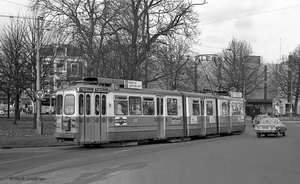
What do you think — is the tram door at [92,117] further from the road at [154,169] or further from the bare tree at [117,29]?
the bare tree at [117,29]

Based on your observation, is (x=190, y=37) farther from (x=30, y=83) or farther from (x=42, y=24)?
Answer: (x=30, y=83)

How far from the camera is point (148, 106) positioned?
2050 centimetres

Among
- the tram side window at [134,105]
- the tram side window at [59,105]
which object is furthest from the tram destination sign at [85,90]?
the tram side window at [134,105]

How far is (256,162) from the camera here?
510 inches

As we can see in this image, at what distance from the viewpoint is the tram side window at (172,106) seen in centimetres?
2198

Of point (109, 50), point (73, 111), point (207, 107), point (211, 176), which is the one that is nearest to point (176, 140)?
point (207, 107)

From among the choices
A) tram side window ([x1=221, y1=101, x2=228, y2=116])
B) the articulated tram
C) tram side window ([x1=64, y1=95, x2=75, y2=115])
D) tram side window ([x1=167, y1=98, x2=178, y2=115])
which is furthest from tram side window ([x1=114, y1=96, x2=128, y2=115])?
tram side window ([x1=221, y1=101, x2=228, y2=116])

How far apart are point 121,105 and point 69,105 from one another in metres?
2.71

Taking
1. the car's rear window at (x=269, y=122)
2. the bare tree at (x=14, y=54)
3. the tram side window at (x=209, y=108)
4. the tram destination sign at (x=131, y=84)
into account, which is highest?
the bare tree at (x=14, y=54)

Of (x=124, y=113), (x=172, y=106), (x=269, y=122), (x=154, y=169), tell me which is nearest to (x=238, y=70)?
(x=269, y=122)

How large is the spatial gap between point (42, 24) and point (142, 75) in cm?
903

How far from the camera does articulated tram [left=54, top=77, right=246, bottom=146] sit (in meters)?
17.2

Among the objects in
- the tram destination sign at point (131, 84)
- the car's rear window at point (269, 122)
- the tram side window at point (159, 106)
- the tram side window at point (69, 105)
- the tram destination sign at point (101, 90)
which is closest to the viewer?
the tram side window at point (69, 105)

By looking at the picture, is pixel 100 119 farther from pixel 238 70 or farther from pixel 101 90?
pixel 238 70
